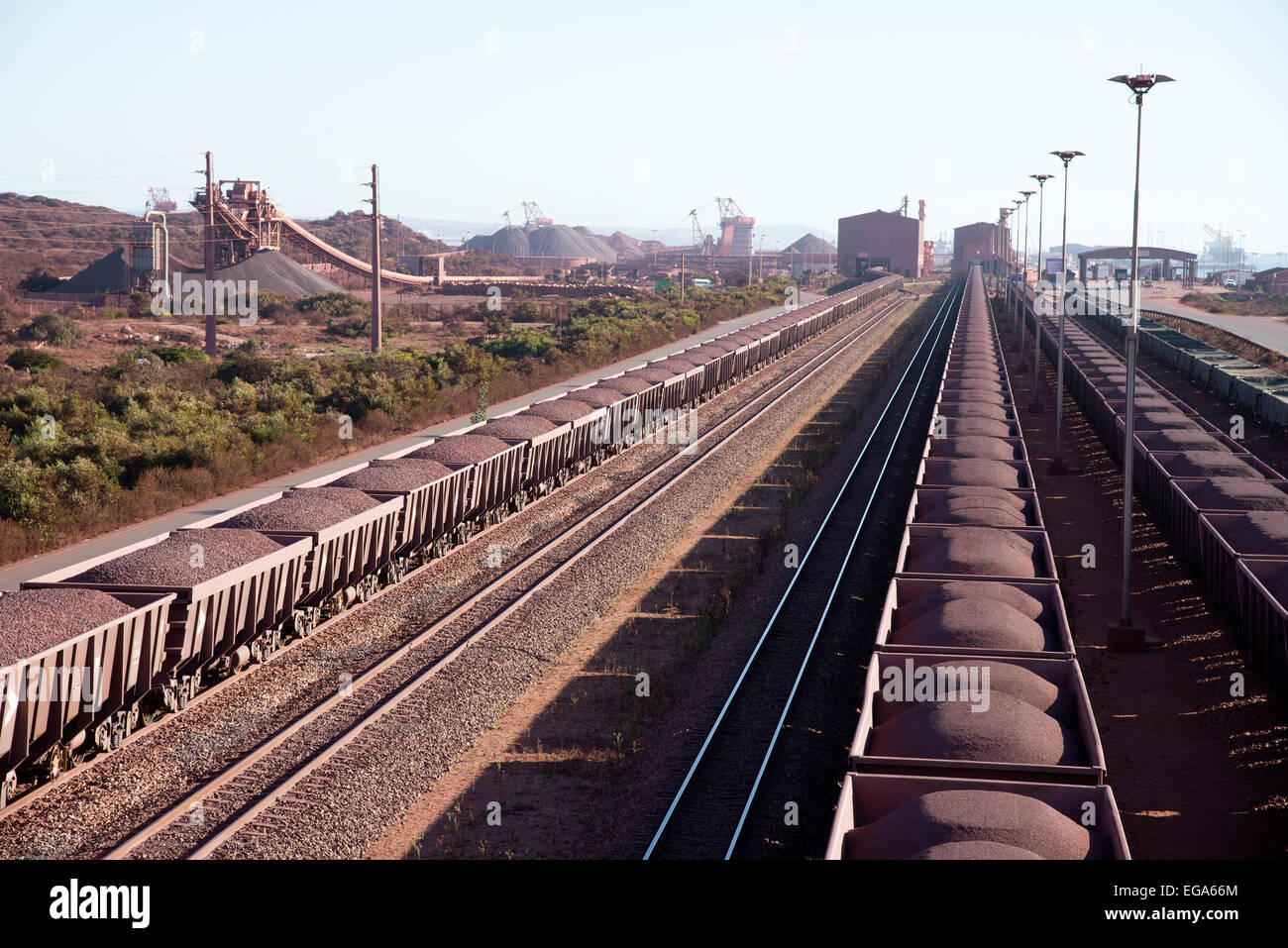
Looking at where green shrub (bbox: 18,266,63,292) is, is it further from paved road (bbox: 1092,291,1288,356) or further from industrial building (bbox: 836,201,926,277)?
industrial building (bbox: 836,201,926,277)

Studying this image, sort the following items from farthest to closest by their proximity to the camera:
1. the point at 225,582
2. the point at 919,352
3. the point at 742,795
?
the point at 919,352, the point at 225,582, the point at 742,795

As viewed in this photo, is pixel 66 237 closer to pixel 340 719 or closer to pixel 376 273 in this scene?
pixel 376 273

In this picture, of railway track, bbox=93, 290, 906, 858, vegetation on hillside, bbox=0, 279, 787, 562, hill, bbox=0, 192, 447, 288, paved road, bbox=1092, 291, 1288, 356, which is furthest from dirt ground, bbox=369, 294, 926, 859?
hill, bbox=0, 192, 447, 288

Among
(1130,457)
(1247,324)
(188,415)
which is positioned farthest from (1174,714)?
(1247,324)

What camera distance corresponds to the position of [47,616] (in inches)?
487

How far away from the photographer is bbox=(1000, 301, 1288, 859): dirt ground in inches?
485

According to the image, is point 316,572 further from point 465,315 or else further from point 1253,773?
point 465,315

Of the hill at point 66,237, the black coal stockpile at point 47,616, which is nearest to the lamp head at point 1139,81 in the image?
the black coal stockpile at point 47,616

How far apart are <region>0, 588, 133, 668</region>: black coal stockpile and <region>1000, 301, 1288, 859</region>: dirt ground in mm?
11916

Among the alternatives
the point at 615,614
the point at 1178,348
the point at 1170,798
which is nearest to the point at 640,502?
the point at 615,614

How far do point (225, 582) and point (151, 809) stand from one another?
3399 millimetres

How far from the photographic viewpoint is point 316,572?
1698 centimetres

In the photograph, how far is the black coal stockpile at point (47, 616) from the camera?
11.7 m
